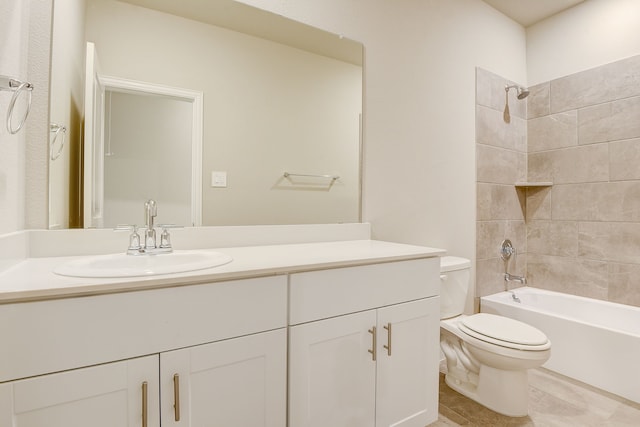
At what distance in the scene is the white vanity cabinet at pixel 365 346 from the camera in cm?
113

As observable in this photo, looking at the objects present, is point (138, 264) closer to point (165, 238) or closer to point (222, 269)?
point (165, 238)

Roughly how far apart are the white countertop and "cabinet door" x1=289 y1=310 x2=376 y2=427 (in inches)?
8.5

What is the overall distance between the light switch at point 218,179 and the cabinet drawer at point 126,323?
62 centimetres

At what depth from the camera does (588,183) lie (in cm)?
250

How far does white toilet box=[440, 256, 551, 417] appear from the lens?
158 cm

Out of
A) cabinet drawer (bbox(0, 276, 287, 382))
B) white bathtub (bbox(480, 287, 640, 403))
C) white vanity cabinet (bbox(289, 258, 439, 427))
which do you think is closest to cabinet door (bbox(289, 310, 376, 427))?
white vanity cabinet (bbox(289, 258, 439, 427))

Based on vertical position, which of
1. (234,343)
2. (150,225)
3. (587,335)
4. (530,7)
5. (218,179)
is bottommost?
(587,335)

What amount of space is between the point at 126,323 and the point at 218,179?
2.57ft

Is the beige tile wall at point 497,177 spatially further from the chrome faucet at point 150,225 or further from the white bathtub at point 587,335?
the chrome faucet at point 150,225

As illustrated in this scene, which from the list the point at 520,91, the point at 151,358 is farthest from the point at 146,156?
the point at 520,91

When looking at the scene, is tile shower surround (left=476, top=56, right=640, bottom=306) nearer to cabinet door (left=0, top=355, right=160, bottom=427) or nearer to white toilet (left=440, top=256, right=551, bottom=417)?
white toilet (left=440, top=256, right=551, bottom=417)

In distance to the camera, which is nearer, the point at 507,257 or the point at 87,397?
the point at 87,397

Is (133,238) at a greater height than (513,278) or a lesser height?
greater

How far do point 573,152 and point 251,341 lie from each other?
9.25 feet
